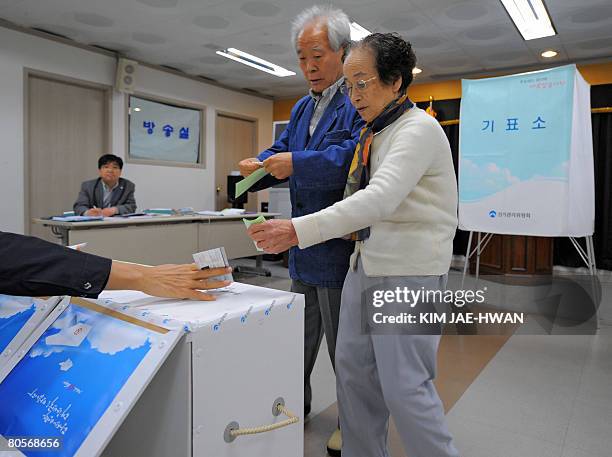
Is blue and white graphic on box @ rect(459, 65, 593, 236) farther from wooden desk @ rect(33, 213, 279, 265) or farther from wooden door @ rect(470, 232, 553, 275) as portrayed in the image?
wooden desk @ rect(33, 213, 279, 265)

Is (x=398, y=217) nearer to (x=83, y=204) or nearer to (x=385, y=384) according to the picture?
(x=385, y=384)

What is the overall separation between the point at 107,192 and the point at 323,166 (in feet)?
11.7

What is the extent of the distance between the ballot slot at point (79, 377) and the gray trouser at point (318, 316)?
0.81 metres

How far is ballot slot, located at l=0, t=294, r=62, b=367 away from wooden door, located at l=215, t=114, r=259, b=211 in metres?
6.11

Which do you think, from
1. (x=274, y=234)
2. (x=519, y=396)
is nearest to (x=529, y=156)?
(x=519, y=396)

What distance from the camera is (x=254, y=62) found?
581cm

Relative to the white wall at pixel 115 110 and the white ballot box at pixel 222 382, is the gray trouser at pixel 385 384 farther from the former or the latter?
the white wall at pixel 115 110

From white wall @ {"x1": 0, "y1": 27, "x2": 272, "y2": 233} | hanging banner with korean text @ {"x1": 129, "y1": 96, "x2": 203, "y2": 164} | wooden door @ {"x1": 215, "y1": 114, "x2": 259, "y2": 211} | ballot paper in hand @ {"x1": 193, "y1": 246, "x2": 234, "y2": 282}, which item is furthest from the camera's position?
wooden door @ {"x1": 215, "y1": 114, "x2": 259, "y2": 211}

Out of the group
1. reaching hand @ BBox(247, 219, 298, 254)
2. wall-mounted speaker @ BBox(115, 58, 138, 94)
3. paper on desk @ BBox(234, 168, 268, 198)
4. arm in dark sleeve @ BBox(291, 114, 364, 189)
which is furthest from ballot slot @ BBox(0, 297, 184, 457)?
wall-mounted speaker @ BBox(115, 58, 138, 94)

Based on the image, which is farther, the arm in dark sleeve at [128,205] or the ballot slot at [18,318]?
the arm in dark sleeve at [128,205]

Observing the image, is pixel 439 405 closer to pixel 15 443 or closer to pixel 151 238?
pixel 15 443

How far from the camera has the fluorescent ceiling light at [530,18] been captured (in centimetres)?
398

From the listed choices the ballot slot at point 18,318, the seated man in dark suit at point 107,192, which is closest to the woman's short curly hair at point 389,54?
the ballot slot at point 18,318
